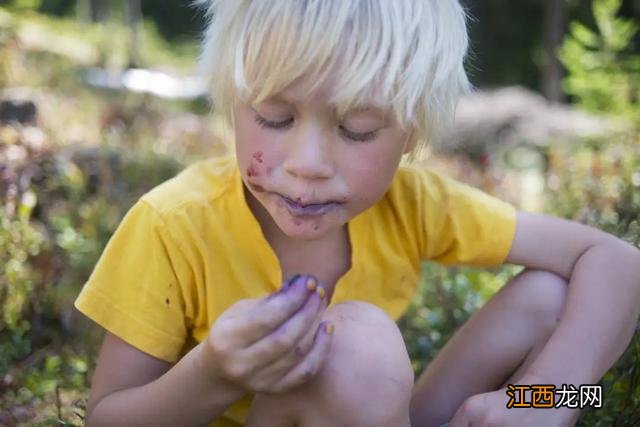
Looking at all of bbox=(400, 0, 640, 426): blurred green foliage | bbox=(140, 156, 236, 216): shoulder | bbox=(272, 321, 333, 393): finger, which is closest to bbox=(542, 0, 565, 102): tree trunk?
bbox=(400, 0, 640, 426): blurred green foliage

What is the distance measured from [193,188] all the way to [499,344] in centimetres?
67

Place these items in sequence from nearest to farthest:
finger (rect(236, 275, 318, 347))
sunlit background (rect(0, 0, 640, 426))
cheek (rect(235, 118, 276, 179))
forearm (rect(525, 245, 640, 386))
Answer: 1. finger (rect(236, 275, 318, 347))
2. cheek (rect(235, 118, 276, 179))
3. forearm (rect(525, 245, 640, 386))
4. sunlit background (rect(0, 0, 640, 426))

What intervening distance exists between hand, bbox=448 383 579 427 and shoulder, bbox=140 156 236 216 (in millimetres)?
604

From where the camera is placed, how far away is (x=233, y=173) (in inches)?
72.6

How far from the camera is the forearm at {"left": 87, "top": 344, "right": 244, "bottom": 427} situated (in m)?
1.46

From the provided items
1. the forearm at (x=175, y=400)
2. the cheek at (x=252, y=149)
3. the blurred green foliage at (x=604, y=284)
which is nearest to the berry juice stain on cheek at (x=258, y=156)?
the cheek at (x=252, y=149)

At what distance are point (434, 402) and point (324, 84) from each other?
2.49 feet

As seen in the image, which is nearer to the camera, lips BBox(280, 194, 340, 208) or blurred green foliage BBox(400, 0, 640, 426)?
lips BBox(280, 194, 340, 208)

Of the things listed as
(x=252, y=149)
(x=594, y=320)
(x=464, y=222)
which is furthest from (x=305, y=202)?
(x=594, y=320)

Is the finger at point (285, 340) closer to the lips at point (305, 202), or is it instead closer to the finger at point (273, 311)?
the finger at point (273, 311)

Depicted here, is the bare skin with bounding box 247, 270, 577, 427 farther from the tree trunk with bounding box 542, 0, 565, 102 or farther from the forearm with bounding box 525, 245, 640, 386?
the tree trunk with bounding box 542, 0, 565, 102

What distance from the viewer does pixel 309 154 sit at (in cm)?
150

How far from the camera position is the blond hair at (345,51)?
1489mm

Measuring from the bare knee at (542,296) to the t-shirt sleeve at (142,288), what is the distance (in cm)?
67
